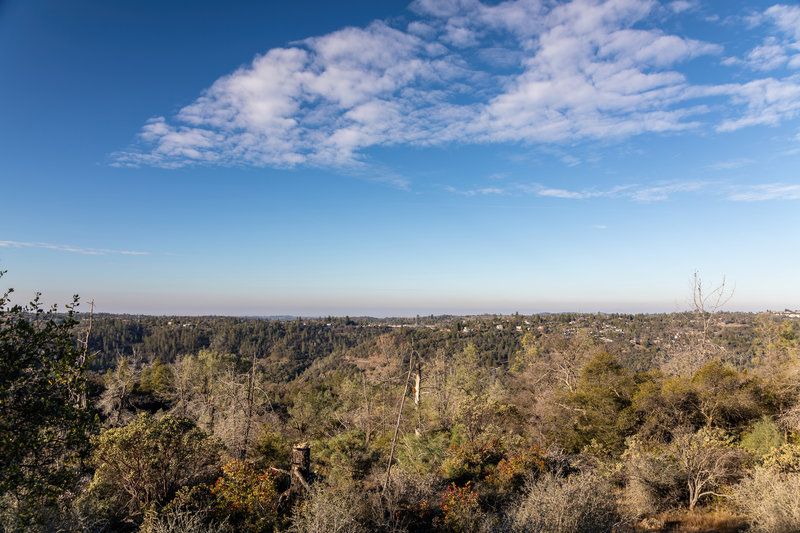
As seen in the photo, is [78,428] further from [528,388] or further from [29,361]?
[528,388]

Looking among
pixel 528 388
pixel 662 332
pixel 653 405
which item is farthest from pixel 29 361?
pixel 662 332

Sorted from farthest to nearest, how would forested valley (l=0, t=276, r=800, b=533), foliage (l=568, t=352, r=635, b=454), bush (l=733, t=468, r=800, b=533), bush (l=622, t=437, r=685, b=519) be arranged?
foliage (l=568, t=352, r=635, b=454)
bush (l=622, t=437, r=685, b=519)
bush (l=733, t=468, r=800, b=533)
forested valley (l=0, t=276, r=800, b=533)

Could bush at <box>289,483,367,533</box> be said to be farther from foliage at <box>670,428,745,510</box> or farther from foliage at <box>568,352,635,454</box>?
foliage at <box>568,352,635,454</box>

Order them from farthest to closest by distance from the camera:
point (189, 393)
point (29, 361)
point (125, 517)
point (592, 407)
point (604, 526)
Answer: point (189, 393) → point (592, 407) → point (125, 517) → point (604, 526) → point (29, 361)

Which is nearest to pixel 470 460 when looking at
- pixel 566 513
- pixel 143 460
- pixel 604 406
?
pixel 604 406

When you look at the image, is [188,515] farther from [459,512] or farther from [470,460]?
[470,460]

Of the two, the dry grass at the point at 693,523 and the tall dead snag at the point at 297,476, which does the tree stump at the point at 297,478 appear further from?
the dry grass at the point at 693,523

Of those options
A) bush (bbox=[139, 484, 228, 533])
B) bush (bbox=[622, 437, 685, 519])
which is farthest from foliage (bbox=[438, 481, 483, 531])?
bush (bbox=[139, 484, 228, 533])
